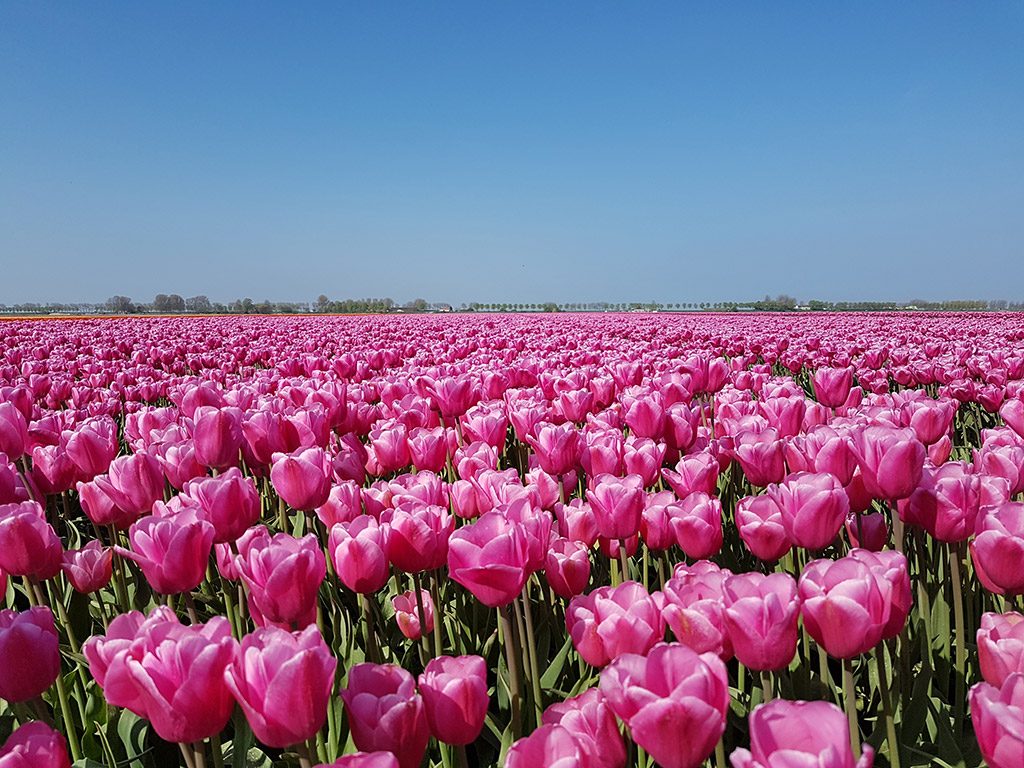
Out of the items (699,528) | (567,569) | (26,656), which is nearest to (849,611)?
(699,528)

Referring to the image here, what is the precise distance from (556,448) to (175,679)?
5.41 ft

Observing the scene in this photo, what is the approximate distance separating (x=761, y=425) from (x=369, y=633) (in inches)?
71.5

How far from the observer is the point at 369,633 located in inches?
64.1

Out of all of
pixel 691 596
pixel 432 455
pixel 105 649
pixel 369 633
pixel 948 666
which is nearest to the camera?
pixel 105 649

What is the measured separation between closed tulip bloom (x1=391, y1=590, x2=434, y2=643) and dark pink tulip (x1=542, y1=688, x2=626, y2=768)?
1091mm

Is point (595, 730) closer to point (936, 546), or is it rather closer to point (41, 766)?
point (41, 766)

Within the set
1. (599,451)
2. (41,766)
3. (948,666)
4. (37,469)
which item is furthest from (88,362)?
(948,666)

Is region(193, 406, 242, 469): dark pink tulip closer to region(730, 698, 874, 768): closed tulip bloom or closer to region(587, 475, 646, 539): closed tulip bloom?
region(587, 475, 646, 539): closed tulip bloom

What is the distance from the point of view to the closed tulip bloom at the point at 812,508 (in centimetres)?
158

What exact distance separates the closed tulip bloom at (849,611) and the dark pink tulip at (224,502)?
4.59 ft

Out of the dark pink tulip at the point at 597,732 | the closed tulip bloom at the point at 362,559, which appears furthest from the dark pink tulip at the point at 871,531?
the closed tulip bloom at the point at 362,559

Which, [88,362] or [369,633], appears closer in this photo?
[369,633]

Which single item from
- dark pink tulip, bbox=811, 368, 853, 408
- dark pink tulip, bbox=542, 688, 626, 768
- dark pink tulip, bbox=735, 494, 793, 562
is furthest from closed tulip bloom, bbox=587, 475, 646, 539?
dark pink tulip, bbox=811, 368, 853, 408

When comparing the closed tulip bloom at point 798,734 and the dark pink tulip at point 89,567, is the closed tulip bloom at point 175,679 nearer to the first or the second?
the closed tulip bloom at point 798,734
